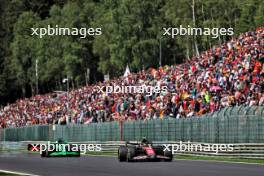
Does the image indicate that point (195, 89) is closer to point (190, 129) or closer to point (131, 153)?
point (190, 129)

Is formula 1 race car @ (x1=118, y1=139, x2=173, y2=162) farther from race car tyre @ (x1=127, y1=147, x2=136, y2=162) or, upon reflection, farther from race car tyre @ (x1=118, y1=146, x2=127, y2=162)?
race car tyre @ (x1=118, y1=146, x2=127, y2=162)

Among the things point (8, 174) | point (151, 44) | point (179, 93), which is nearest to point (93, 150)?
point (179, 93)

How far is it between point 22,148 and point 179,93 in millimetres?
20684

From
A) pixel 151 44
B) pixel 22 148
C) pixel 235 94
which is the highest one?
pixel 151 44

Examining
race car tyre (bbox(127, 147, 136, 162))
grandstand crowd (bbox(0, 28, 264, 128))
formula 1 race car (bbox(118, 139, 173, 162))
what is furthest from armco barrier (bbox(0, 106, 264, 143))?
race car tyre (bbox(127, 147, 136, 162))

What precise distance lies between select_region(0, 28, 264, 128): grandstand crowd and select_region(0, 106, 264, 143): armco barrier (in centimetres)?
81

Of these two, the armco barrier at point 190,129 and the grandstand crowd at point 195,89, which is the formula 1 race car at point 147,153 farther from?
the grandstand crowd at point 195,89

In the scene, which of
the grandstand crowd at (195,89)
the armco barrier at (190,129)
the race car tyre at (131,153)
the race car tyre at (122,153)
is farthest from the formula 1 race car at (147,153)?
the grandstand crowd at (195,89)

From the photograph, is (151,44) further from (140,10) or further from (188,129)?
(188,129)

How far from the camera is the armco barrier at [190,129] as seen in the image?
28938 mm

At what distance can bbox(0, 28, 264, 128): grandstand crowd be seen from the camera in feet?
104

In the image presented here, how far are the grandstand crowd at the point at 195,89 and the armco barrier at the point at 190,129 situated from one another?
813 mm

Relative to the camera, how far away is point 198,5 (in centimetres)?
6025

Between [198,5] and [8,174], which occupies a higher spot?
[198,5]
